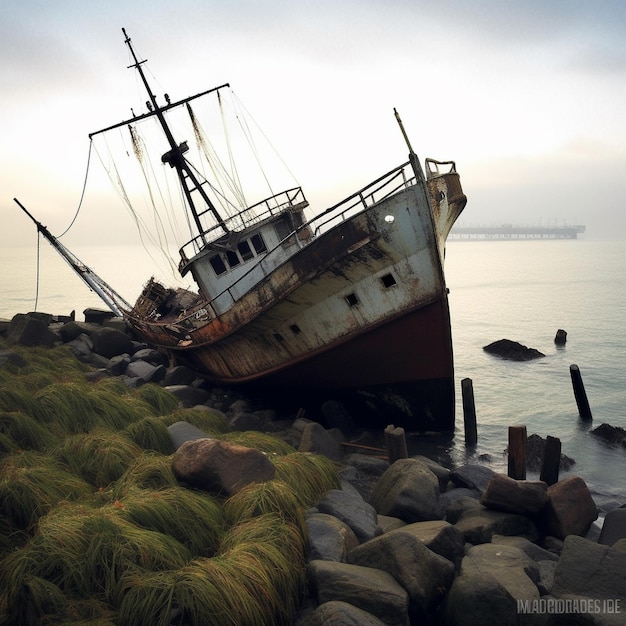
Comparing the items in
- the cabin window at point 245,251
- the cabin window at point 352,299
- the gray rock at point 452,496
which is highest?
the cabin window at point 245,251

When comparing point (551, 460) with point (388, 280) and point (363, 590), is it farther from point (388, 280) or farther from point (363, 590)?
point (363, 590)

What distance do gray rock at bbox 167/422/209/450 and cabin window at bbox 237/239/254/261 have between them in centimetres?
727

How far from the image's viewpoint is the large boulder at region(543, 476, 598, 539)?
7930 mm

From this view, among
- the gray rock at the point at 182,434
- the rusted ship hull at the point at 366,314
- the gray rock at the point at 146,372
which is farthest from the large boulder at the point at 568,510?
the gray rock at the point at 146,372

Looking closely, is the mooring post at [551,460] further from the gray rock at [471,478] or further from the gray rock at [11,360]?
the gray rock at [11,360]

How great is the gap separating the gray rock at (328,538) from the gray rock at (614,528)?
11.9 ft

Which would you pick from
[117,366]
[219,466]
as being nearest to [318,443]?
[219,466]

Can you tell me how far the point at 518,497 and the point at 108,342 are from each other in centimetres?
1712

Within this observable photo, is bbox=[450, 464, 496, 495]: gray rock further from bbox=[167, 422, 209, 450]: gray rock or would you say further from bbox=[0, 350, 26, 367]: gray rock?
bbox=[0, 350, 26, 367]: gray rock

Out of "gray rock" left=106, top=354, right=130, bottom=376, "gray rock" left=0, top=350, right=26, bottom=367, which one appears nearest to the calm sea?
"gray rock" left=106, top=354, right=130, bottom=376

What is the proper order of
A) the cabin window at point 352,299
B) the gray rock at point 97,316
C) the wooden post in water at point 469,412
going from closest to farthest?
the cabin window at point 352,299
the wooden post in water at point 469,412
the gray rock at point 97,316

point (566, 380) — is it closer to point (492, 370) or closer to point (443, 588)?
point (492, 370)

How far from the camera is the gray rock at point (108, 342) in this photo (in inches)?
814

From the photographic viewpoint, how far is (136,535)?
5312mm
